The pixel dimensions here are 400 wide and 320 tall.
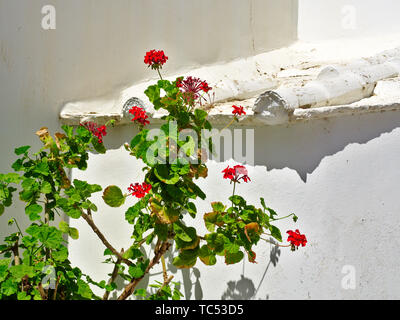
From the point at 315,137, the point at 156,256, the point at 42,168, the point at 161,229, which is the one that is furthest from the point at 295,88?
the point at 42,168

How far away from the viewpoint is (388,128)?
2.78 m

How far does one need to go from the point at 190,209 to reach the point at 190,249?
0.70ft

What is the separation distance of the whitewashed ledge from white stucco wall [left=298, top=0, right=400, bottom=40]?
6.1 inches

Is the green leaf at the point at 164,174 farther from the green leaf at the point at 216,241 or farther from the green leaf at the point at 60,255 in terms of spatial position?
the green leaf at the point at 60,255

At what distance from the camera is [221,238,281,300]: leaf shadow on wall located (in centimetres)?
279

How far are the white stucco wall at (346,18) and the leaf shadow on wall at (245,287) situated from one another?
337 centimetres

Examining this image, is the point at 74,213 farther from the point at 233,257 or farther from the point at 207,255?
the point at 233,257

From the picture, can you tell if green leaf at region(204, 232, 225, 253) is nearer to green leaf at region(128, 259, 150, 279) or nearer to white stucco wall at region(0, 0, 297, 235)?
green leaf at region(128, 259, 150, 279)

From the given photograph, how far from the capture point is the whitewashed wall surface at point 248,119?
8.89ft

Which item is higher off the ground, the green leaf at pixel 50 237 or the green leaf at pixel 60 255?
the green leaf at pixel 50 237

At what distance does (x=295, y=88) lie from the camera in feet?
9.41

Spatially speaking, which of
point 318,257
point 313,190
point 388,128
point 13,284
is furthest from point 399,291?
point 13,284

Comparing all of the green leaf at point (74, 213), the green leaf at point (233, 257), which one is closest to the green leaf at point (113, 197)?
the green leaf at point (74, 213)
